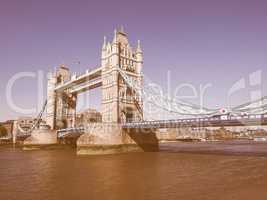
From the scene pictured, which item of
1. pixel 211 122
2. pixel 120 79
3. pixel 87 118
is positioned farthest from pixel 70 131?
pixel 87 118

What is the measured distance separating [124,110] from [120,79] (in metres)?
4.92

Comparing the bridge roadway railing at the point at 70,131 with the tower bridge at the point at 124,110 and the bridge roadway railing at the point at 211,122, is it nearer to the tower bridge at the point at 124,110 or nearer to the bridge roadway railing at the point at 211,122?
the tower bridge at the point at 124,110

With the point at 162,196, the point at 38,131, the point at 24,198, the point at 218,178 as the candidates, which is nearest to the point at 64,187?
the point at 24,198

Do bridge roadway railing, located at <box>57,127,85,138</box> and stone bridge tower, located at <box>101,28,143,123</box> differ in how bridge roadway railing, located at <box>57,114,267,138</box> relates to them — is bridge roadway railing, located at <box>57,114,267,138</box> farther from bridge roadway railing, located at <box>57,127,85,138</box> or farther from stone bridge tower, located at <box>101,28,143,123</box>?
bridge roadway railing, located at <box>57,127,85,138</box>

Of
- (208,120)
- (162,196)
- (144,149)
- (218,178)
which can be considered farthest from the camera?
(144,149)

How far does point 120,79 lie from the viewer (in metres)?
41.6

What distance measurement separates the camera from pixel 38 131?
160 feet

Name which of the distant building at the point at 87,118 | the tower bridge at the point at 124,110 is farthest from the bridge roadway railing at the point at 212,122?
the distant building at the point at 87,118

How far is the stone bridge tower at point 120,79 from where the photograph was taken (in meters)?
40.2

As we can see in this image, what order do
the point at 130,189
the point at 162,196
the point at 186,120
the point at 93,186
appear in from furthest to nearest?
the point at 186,120, the point at 93,186, the point at 130,189, the point at 162,196

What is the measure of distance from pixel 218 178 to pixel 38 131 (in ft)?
132

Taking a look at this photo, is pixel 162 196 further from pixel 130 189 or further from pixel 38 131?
pixel 38 131

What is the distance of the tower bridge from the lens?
2633 cm

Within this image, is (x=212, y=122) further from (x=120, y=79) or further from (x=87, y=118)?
(x=87, y=118)
